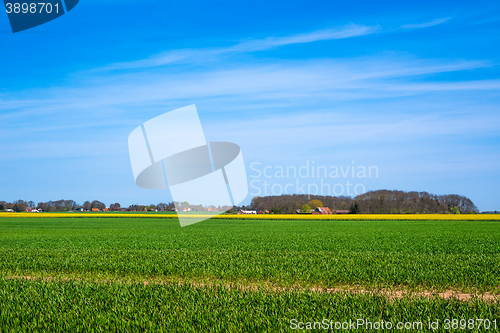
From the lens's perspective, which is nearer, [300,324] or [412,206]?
[300,324]

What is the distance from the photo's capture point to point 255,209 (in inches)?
5876

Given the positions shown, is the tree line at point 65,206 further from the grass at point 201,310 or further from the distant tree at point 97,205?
the grass at point 201,310

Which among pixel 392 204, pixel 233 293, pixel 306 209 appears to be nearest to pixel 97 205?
pixel 306 209

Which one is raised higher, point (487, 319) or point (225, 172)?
point (225, 172)

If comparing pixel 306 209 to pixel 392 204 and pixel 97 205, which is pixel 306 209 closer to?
pixel 392 204

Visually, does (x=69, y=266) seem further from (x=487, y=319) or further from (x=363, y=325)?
Result: (x=487, y=319)

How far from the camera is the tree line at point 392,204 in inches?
4470

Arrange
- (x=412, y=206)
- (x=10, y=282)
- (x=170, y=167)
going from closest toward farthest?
(x=10, y=282), (x=170, y=167), (x=412, y=206)

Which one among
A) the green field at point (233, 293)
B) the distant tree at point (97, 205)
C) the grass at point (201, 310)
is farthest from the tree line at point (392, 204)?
the grass at point (201, 310)

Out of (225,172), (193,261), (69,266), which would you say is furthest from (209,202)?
(69,266)

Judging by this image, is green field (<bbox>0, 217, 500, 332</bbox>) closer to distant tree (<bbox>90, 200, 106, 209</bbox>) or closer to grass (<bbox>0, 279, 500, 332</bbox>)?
grass (<bbox>0, 279, 500, 332</bbox>)

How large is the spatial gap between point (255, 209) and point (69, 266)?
136m

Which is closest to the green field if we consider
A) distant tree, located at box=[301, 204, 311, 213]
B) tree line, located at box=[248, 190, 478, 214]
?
tree line, located at box=[248, 190, 478, 214]

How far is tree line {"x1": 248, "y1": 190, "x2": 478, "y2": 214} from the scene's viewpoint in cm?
11353
